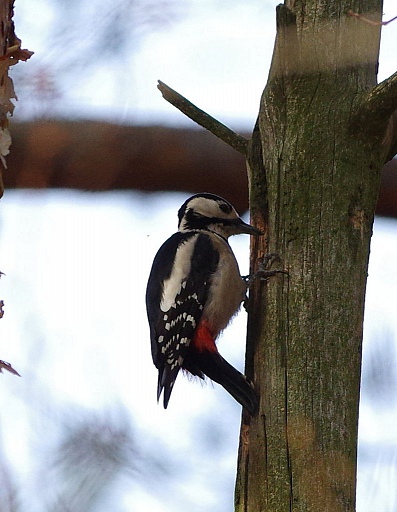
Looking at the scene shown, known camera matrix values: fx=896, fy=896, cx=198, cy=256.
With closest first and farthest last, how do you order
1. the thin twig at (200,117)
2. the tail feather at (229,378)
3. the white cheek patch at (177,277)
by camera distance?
1. the tail feather at (229,378)
2. the thin twig at (200,117)
3. the white cheek patch at (177,277)

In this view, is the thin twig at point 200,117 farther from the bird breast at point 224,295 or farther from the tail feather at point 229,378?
the tail feather at point 229,378

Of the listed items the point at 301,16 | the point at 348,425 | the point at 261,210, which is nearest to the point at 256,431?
the point at 348,425

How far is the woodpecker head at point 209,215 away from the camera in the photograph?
13.6ft

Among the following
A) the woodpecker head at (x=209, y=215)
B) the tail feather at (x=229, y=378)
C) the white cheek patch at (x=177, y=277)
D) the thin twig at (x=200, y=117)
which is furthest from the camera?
the woodpecker head at (x=209, y=215)

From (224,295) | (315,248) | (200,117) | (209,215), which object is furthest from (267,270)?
(209,215)

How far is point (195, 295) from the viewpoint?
12.8 feet

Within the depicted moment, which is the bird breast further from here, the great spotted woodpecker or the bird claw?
the bird claw

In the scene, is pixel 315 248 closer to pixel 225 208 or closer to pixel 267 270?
pixel 267 270

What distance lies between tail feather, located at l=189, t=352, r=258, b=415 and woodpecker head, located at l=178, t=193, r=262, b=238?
623 mm

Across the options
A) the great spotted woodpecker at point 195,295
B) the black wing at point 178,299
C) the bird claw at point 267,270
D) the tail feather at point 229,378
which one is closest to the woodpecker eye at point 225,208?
the great spotted woodpecker at point 195,295

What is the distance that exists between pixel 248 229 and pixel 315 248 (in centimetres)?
71

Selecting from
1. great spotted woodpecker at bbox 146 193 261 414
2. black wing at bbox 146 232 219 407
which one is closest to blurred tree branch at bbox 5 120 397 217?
great spotted woodpecker at bbox 146 193 261 414

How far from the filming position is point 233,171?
400 cm

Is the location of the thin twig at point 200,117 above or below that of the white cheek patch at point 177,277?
above
